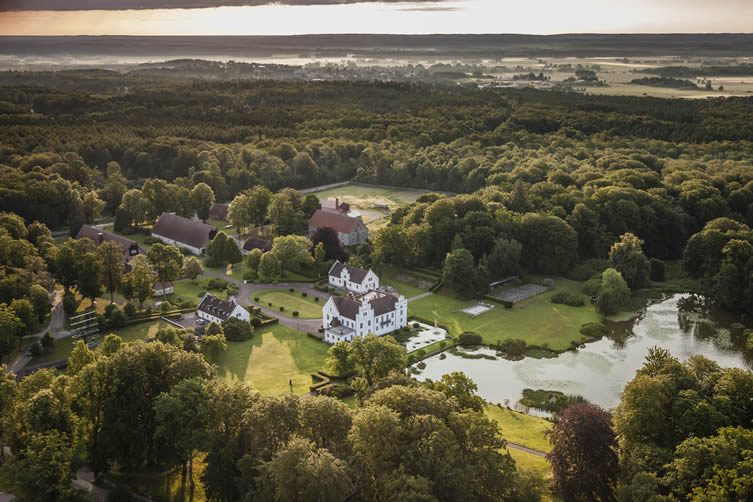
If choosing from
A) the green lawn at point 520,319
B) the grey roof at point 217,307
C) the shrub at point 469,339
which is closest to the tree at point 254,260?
the grey roof at point 217,307

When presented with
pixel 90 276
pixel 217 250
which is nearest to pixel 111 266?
pixel 90 276

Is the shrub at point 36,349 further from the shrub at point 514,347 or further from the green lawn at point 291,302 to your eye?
the shrub at point 514,347

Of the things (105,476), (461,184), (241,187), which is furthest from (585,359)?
(241,187)

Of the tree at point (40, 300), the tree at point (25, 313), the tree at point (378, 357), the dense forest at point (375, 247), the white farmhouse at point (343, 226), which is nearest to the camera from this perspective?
the dense forest at point (375, 247)

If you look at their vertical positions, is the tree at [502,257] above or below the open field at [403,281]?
above

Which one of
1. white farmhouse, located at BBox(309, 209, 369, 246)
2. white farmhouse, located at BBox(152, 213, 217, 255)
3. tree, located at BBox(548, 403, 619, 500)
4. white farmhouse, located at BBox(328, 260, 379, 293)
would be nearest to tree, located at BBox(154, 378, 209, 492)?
tree, located at BBox(548, 403, 619, 500)

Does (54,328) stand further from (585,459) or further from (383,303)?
(585,459)
